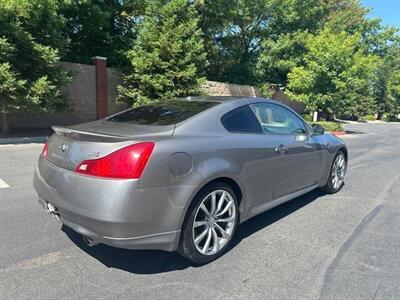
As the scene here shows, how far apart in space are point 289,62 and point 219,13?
6.37 meters

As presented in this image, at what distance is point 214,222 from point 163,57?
13.4m

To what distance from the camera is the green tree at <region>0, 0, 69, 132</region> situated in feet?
35.1

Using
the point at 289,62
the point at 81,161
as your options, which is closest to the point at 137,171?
the point at 81,161

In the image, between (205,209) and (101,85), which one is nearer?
(205,209)

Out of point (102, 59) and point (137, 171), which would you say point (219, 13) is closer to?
point (102, 59)

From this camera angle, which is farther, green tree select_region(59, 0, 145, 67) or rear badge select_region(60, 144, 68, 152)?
green tree select_region(59, 0, 145, 67)

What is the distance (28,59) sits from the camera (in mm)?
11617

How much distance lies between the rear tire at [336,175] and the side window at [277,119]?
129 centimetres

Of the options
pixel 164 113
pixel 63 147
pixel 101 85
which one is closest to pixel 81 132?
pixel 63 147

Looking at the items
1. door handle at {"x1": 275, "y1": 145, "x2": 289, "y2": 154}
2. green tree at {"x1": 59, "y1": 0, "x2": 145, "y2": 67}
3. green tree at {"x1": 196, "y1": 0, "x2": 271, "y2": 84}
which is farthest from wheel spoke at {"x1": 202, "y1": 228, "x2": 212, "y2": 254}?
green tree at {"x1": 196, "y1": 0, "x2": 271, "y2": 84}

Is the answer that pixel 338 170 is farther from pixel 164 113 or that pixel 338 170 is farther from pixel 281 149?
pixel 164 113

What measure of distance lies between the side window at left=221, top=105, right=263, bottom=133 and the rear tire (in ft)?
7.64

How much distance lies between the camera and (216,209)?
12.2ft

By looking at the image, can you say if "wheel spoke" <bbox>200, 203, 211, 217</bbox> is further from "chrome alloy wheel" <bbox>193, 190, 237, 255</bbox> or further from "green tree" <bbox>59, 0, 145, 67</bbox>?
"green tree" <bbox>59, 0, 145, 67</bbox>
